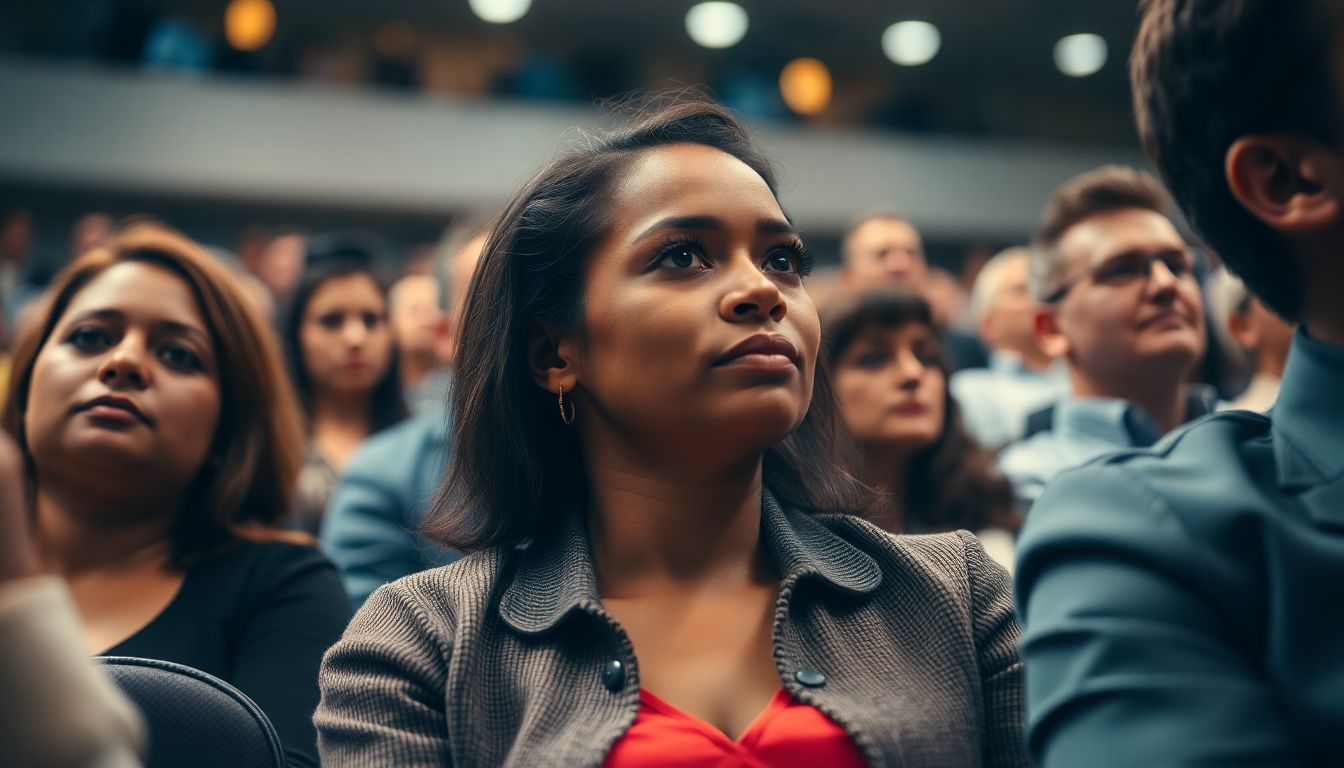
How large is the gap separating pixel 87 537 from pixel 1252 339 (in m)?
2.32

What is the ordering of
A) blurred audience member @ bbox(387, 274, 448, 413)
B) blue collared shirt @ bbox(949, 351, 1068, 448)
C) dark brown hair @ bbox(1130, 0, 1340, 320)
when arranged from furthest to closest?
blurred audience member @ bbox(387, 274, 448, 413)
blue collared shirt @ bbox(949, 351, 1068, 448)
dark brown hair @ bbox(1130, 0, 1340, 320)

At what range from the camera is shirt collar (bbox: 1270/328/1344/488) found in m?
0.98

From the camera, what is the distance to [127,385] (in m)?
1.92

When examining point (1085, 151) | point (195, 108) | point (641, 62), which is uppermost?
point (195, 108)

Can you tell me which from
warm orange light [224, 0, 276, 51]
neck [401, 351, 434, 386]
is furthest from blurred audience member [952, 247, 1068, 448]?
warm orange light [224, 0, 276, 51]

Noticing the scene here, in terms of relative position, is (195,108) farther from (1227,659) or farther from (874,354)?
(1227,659)

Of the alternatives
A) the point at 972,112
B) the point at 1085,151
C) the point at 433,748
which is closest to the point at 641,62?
the point at 972,112

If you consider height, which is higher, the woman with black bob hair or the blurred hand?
the blurred hand

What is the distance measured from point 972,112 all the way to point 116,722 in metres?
11.2

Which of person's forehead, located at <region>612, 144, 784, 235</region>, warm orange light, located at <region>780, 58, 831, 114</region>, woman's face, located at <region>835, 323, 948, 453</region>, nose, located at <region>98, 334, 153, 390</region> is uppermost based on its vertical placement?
person's forehead, located at <region>612, 144, 784, 235</region>

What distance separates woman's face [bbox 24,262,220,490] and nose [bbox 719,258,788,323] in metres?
1.03

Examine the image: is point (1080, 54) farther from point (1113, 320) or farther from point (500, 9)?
point (1113, 320)

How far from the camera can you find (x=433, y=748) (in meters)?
1.23

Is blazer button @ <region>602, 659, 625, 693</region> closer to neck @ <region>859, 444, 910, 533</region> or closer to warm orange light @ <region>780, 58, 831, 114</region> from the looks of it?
neck @ <region>859, 444, 910, 533</region>
